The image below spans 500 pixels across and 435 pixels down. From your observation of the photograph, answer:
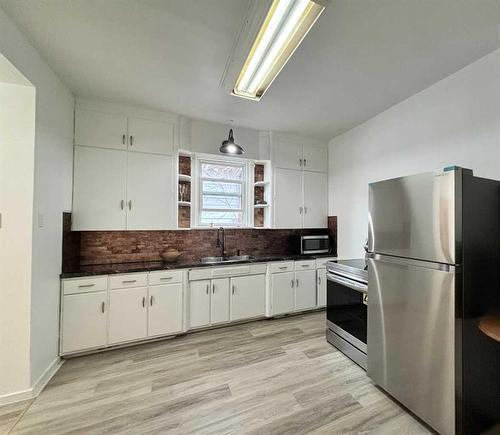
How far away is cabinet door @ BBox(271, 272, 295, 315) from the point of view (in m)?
3.27

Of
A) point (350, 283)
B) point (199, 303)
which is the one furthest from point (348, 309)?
point (199, 303)

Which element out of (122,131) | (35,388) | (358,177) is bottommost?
(35,388)

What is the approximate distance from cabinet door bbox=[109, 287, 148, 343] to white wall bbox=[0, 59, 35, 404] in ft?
2.35

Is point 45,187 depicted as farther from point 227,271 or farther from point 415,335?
point 415,335

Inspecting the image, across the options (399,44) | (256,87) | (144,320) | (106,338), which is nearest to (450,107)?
(399,44)

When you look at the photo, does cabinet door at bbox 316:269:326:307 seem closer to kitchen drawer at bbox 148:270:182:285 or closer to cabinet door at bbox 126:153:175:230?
kitchen drawer at bbox 148:270:182:285

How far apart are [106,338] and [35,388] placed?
0.62 m

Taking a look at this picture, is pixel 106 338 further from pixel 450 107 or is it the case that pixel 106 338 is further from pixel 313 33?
pixel 450 107

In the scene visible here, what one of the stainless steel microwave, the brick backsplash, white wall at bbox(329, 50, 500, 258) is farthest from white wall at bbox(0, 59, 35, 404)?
white wall at bbox(329, 50, 500, 258)

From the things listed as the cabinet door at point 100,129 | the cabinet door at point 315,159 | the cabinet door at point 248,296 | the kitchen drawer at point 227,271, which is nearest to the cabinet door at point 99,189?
the cabinet door at point 100,129

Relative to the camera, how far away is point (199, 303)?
2.88 meters

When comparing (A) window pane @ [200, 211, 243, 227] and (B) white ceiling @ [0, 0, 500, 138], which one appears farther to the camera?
(A) window pane @ [200, 211, 243, 227]

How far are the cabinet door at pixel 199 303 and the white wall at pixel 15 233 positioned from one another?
1.46 m

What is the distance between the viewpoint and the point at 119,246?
297 centimetres
